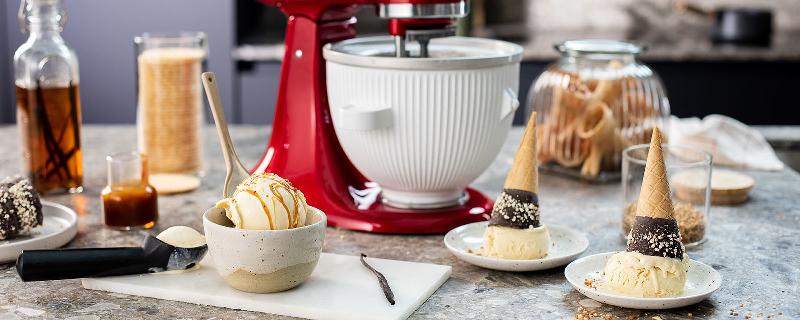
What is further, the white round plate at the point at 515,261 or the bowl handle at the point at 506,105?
the bowl handle at the point at 506,105

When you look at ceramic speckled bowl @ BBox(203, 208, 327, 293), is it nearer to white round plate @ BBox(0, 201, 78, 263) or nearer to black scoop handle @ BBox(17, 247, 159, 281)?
black scoop handle @ BBox(17, 247, 159, 281)

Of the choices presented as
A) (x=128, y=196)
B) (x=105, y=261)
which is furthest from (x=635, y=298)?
(x=128, y=196)

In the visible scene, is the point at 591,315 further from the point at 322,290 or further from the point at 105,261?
Result: the point at 105,261

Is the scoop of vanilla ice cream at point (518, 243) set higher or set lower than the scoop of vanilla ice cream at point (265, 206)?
lower

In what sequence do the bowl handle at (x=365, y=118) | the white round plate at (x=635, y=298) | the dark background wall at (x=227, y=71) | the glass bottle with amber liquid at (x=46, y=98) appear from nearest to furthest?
the white round plate at (x=635, y=298) → the bowl handle at (x=365, y=118) → the glass bottle with amber liquid at (x=46, y=98) → the dark background wall at (x=227, y=71)

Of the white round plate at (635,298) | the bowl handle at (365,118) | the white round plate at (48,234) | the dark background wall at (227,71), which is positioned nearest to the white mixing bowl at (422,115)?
the bowl handle at (365,118)

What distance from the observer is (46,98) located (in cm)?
152

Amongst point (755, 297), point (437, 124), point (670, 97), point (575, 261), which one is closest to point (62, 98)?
point (437, 124)

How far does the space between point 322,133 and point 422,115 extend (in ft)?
0.65

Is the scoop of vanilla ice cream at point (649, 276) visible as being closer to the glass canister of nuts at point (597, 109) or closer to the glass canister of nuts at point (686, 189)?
the glass canister of nuts at point (686, 189)

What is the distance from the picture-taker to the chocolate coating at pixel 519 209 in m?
1.21

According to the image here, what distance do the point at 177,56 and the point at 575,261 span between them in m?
0.77

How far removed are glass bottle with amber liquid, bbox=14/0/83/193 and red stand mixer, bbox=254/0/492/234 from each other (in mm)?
293

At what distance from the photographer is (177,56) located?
5.44 ft
